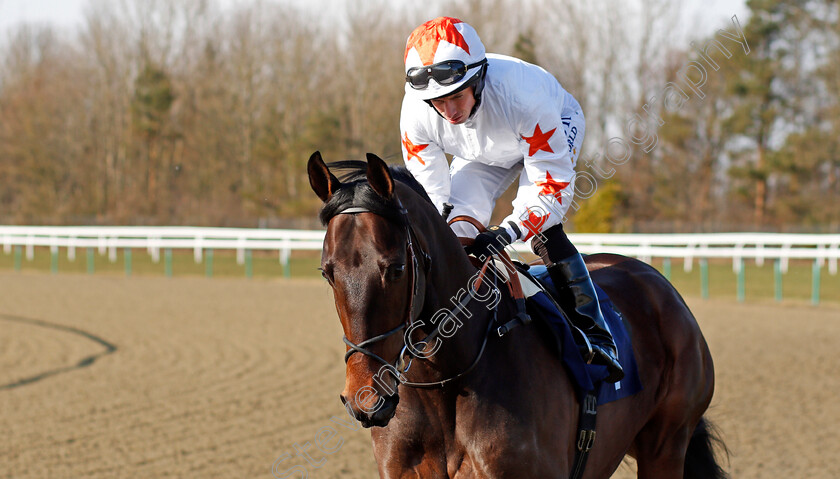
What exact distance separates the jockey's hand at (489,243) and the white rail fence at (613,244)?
12.4 m

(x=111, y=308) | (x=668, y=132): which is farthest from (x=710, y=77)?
(x=111, y=308)

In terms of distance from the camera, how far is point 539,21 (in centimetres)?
3200

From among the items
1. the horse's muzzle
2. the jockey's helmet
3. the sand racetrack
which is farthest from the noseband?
the sand racetrack

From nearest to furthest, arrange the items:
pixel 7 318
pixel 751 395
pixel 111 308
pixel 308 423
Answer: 1. pixel 308 423
2. pixel 751 395
3. pixel 7 318
4. pixel 111 308

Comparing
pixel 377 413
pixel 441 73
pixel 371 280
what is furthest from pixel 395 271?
pixel 441 73

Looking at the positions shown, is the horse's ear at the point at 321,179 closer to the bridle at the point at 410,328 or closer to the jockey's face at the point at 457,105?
the bridle at the point at 410,328

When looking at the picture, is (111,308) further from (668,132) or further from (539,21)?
(539,21)

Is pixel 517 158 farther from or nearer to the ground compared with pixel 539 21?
nearer to the ground

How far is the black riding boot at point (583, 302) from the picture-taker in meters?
3.22

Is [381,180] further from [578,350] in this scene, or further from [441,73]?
[578,350]

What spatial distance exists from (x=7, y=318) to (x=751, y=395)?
10.4m

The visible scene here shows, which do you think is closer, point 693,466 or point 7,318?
point 693,466

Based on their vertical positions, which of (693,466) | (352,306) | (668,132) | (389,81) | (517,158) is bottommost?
(693,466)

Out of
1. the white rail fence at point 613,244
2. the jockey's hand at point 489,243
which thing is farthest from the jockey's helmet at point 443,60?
the white rail fence at point 613,244
